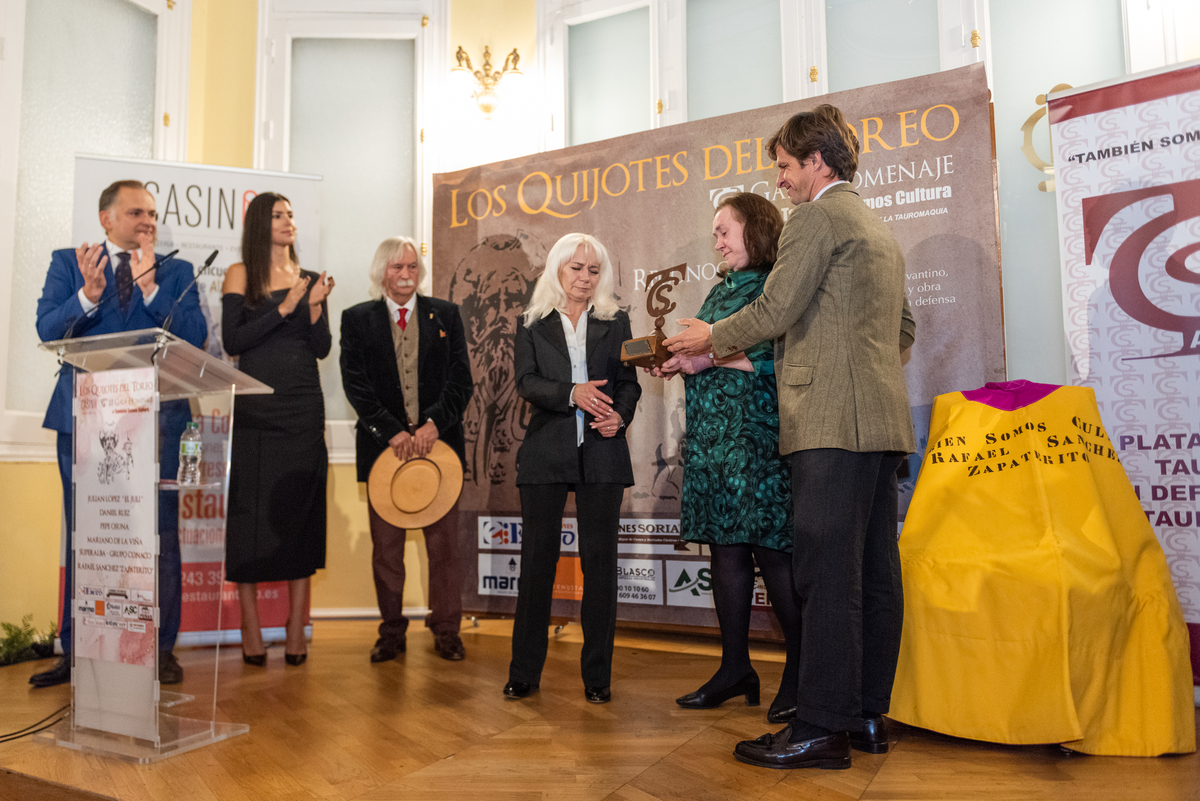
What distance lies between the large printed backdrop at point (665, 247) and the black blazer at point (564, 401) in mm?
940

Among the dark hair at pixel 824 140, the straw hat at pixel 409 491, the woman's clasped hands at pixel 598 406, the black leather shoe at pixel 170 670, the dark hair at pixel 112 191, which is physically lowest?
the black leather shoe at pixel 170 670

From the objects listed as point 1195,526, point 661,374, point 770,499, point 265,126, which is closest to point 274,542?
point 661,374

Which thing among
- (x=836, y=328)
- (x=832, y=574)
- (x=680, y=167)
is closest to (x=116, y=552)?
(x=832, y=574)

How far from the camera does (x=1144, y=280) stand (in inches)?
105

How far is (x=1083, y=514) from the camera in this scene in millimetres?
2170

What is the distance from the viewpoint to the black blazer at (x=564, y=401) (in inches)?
102

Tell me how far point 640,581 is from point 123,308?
93.6 inches

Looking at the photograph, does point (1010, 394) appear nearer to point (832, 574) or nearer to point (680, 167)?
point (832, 574)

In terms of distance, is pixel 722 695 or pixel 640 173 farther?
pixel 640 173

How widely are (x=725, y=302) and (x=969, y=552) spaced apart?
0.97 metres

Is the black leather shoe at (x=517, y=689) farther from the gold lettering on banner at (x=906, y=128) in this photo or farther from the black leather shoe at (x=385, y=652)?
the gold lettering on banner at (x=906, y=128)

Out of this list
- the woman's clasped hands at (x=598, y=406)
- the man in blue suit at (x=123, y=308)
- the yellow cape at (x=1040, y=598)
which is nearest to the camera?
the yellow cape at (x=1040, y=598)

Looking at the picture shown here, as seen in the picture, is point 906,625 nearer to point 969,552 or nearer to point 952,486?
point 969,552

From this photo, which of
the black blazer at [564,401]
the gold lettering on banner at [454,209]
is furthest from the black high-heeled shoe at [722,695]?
the gold lettering on banner at [454,209]
